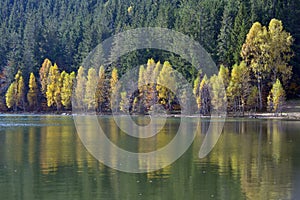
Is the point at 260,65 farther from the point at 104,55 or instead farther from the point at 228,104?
the point at 104,55

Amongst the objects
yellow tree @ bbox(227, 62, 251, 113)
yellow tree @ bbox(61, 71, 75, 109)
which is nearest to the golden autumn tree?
yellow tree @ bbox(61, 71, 75, 109)

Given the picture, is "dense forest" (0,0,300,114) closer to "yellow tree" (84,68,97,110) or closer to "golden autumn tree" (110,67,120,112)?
"golden autumn tree" (110,67,120,112)

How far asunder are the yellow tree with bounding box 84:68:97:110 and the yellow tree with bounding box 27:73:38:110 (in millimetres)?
16985

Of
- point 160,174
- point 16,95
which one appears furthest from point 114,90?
point 160,174

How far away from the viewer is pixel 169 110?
9406 cm

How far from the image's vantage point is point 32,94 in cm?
11962

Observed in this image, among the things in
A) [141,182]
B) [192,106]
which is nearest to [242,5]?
[192,106]

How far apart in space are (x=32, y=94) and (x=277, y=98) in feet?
194

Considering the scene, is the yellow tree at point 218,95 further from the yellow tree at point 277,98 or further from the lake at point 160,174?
the lake at point 160,174

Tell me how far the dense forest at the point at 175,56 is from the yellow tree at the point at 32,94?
215 millimetres

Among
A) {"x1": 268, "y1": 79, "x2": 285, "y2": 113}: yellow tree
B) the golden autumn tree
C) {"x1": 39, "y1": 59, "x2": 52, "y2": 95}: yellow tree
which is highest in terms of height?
{"x1": 39, "y1": 59, "x2": 52, "y2": 95}: yellow tree

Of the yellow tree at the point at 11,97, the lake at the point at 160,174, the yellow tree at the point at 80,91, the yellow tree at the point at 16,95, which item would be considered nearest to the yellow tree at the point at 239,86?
the yellow tree at the point at 80,91

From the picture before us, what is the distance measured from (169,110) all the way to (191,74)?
24.6 feet

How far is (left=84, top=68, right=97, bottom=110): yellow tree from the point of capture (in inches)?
4124
